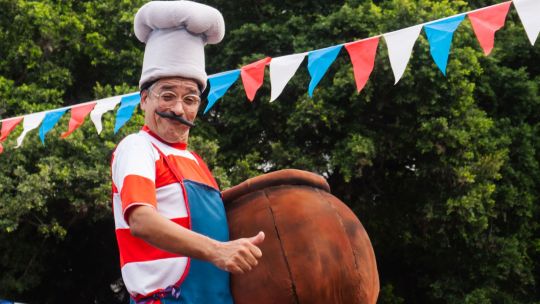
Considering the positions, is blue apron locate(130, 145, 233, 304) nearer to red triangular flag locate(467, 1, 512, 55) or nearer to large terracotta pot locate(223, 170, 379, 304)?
large terracotta pot locate(223, 170, 379, 304)

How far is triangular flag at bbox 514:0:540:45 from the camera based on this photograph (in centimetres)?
437

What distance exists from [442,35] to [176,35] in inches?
117

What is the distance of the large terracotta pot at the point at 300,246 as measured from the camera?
2.16 meters

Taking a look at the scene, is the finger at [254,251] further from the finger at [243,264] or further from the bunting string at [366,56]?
the bunting string at [366,56]

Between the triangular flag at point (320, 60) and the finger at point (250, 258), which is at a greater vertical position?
the triangular flag at point (320, 60)

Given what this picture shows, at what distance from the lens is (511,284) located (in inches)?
438

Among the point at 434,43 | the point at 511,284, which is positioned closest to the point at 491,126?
the point at 511,284

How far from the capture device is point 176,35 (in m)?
2.42

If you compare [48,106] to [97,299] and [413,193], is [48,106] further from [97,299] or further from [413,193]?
[413,193]

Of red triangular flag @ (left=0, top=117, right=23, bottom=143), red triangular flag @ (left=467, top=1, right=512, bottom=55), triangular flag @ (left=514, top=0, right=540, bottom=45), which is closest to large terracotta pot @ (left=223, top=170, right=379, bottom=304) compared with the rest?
triangular flag @ (left=514, top=0, right=540, bottom=45)

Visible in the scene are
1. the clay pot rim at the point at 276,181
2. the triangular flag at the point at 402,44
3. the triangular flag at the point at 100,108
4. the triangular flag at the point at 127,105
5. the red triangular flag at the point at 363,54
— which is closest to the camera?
the clay pot rim at the point at 276,181

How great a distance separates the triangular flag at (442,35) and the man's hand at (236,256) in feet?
10.4

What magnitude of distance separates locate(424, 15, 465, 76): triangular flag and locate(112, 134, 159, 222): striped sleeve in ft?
9.86

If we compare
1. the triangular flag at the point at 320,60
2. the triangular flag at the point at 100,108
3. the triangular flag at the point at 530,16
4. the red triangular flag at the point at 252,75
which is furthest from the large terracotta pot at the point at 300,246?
the triangular flag at the point at 100,108
